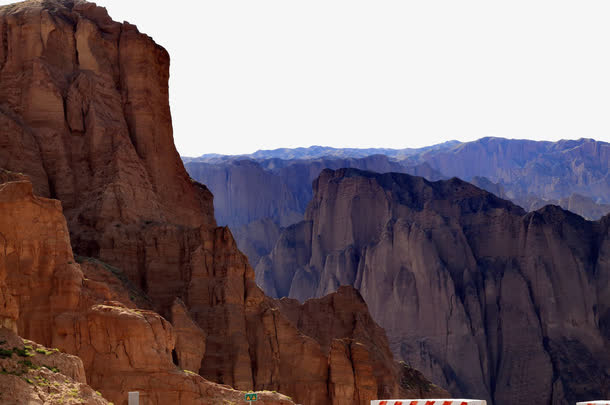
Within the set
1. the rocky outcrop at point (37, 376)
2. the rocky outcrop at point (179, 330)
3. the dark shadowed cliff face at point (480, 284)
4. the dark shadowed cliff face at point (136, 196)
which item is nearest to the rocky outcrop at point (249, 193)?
the dark shadowed cliff face at point (480, 284)

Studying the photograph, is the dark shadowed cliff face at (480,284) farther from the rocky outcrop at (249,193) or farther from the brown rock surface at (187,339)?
the brown rock surface at (187,339)

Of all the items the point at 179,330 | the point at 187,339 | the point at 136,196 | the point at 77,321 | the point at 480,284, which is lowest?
the point at 480,284

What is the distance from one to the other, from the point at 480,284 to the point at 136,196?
59.9 metres

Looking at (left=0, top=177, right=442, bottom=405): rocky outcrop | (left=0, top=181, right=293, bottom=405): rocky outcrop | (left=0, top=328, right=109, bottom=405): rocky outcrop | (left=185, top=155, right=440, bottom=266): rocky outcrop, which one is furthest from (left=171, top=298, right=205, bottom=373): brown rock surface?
(left=185, top=155, right=440, bottom=266): rocky outcrop

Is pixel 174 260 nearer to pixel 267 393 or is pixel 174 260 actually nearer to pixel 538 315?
pixel 267 393

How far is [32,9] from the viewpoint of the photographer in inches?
2510

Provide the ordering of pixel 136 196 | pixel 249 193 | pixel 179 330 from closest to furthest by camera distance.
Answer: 1. pixel 179 330
2. pixel 136 196
3. pixel 249 193

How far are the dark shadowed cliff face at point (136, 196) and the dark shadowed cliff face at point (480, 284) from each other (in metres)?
40.7

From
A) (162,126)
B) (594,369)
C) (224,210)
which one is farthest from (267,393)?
(224,210)

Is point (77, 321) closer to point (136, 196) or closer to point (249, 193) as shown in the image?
point (136, 196)

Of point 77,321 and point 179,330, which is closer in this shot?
point 77,321

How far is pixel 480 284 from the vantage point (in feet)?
379

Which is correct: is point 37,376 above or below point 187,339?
above

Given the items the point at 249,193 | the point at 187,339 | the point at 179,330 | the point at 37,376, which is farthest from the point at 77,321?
the point at 249,193
